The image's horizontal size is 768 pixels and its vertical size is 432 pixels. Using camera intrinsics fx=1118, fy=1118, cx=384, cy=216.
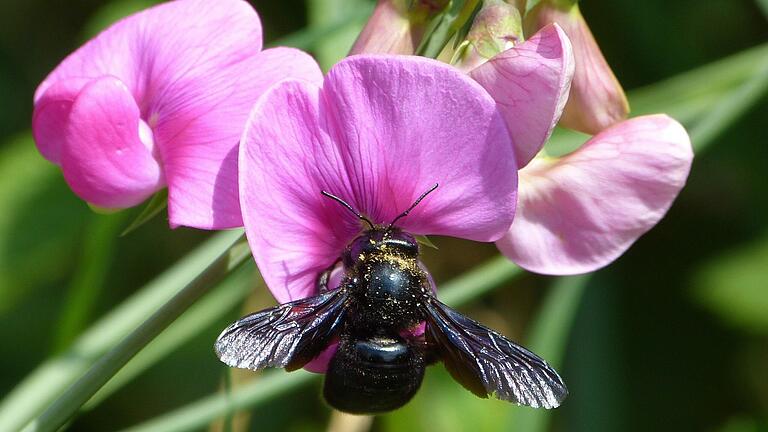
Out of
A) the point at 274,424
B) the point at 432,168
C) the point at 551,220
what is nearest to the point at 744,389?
the point at 274,424

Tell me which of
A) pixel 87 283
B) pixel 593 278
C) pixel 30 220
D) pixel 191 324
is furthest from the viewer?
pixel 593 278

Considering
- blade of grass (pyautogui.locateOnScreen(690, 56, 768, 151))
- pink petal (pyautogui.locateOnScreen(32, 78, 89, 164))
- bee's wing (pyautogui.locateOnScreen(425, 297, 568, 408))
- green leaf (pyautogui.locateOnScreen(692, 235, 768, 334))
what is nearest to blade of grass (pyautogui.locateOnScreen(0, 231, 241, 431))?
pink petal (pyautogui.locateOnScreen(32, 78, 89, 164))

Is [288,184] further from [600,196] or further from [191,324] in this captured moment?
[191,324]

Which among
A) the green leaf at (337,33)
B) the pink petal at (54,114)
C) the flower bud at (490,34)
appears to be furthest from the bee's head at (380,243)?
the green leaf at (337,33)

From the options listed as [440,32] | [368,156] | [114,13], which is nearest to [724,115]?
[440,32]

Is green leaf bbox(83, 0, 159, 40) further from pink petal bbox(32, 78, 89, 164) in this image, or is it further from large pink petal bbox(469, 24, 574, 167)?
large pink petal bbox(469, 24, 574, 167)

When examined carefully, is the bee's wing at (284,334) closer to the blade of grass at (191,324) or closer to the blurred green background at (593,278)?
the blade of grass at (191,324)
